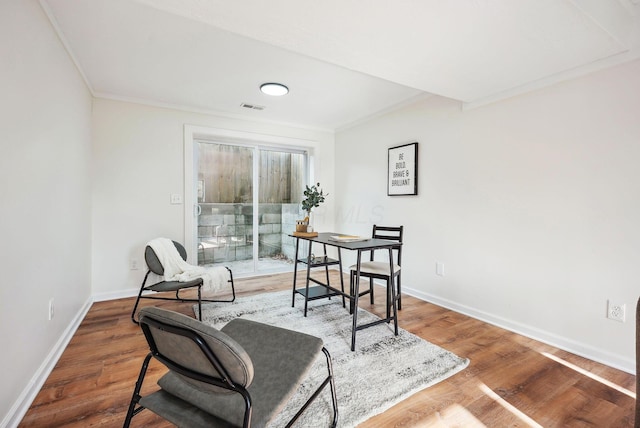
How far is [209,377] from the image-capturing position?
36.1 inches

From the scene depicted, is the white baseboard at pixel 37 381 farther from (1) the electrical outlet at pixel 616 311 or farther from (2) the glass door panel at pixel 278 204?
(1) the electrical outlet at pixel 616 311

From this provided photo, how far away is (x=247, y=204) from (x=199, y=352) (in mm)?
3576

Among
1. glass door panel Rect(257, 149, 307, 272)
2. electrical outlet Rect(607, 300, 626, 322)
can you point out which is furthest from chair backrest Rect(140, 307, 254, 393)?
glass door panel Rect(257, 149, 307, 272)

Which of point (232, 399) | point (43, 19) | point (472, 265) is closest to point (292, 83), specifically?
point (43, 19)

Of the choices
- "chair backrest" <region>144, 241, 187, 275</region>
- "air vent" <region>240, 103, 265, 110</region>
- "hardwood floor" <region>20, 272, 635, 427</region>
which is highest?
"air vent" <region>240, 103, 265, 110</region>

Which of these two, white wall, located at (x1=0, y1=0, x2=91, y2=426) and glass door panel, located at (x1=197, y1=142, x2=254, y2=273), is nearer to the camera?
white wall, located at (x1=0, y1=0, x2=91, y2=426)

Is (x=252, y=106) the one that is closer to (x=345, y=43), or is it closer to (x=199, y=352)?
(x=345, y=43)

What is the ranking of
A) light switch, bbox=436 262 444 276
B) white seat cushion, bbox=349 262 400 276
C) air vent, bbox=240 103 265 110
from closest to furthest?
white seat cushion, bbox=349 262 400 276
light switch, bbox=436 262 444 276
air vent, bbox=240 103 265 110

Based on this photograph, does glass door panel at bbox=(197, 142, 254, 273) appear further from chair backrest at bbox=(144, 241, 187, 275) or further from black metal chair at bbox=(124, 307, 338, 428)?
black metal chair at bbox=(124, 307, 338, 428)

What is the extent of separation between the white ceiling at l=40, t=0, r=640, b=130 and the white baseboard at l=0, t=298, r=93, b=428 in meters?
2.13

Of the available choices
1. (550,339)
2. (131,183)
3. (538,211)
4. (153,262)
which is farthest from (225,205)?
(550,339)

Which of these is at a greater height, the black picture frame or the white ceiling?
the white ceiling

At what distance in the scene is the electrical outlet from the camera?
77.4 inches

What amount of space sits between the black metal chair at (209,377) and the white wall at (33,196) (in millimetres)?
966
